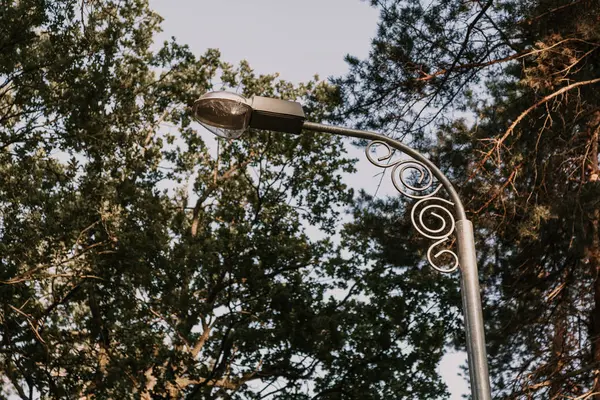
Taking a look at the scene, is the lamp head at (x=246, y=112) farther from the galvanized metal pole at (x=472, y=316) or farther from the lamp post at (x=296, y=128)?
the galvanized metal pole at (x=472, y=316)

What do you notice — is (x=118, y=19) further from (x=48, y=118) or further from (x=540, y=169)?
(x=540, y=169)

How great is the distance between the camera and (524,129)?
7.74 metres

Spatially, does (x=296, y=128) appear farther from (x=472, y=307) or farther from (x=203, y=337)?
(x=203, y=337)

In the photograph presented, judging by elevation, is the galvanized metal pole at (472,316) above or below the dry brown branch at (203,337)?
below

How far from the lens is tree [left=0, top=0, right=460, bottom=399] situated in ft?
27.7

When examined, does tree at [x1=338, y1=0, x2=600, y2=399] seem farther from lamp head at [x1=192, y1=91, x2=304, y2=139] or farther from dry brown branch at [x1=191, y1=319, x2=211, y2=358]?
dry brown branch at [x1=191, y1=319, x2=211, y2=358]

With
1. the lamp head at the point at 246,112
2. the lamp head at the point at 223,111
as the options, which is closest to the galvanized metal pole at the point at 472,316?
the lamp head at the point at 246,112

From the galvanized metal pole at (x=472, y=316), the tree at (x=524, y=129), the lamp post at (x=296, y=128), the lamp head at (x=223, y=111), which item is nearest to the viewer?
the galvanized metal pole at (x=472, y=316)

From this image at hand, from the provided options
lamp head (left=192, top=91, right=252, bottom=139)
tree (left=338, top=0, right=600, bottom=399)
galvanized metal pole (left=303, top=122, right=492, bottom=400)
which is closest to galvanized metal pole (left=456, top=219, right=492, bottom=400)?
galvanized metal pole (left=303, top=122, right=492, bottom=400)

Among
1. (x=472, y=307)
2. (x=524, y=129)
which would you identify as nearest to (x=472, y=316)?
(x=472, y=307)

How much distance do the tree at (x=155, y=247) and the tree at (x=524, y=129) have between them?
2883mm

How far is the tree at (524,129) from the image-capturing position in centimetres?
707

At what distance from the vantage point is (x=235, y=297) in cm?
1145

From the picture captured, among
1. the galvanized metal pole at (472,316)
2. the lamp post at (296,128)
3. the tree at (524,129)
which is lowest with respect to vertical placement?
the galvanized metal pole at (472,316)
